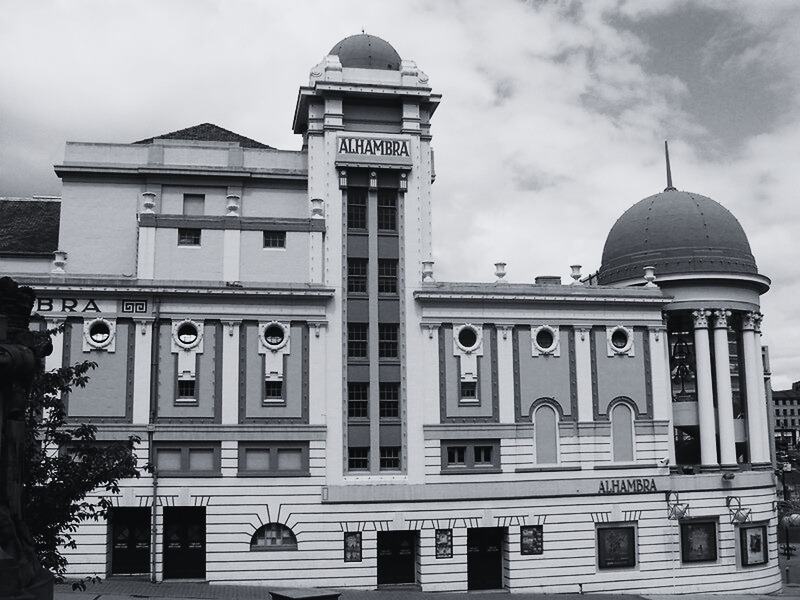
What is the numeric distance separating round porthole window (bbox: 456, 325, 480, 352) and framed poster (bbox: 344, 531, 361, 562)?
10.8 m

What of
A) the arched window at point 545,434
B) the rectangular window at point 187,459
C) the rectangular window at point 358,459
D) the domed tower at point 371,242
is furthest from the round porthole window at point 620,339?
the rectangular window at point 187,459

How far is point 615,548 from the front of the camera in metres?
44.7

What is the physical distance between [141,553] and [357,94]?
25.3m

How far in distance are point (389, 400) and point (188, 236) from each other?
13162 mm

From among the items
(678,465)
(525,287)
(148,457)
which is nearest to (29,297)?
(148,457)

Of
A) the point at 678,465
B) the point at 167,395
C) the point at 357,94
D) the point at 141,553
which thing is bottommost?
the point at 141,553

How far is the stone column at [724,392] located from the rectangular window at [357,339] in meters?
19.8

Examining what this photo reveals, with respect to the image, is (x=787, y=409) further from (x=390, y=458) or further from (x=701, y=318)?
(x=390, y=458)

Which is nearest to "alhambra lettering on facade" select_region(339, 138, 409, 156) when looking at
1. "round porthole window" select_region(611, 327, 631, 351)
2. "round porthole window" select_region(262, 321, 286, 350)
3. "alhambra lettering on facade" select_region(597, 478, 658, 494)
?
"round porthole window" select_region(262, 321, 286, 350)

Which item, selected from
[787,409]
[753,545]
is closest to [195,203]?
[753,545]

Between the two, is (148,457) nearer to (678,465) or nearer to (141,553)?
(141,553)

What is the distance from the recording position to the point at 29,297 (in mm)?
17219

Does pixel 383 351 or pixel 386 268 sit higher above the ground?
pixel 386 268

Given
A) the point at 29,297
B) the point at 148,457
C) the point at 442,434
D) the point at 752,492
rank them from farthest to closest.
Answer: the point at 752,492, the point at 442,434, the point at 148,457, the point at 29,297
